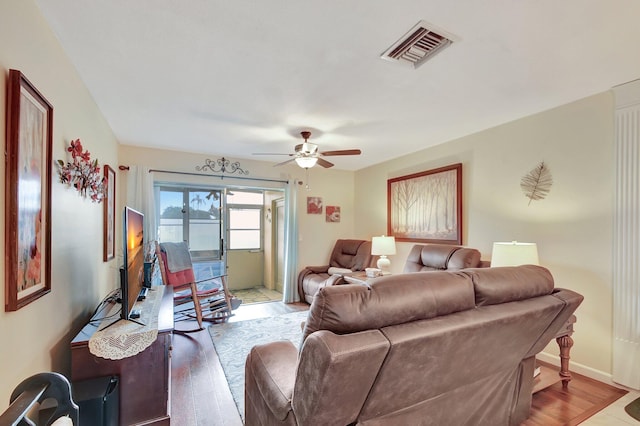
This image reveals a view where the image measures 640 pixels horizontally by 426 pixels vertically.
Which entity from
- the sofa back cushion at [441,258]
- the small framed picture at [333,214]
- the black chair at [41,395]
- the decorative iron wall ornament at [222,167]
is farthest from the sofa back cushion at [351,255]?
the black chair at [41,395]

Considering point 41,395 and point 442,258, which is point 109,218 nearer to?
point 41,395

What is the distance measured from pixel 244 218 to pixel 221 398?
4.50m

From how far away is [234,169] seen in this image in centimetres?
475

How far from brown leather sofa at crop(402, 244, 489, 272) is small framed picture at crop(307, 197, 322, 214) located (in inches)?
77.2

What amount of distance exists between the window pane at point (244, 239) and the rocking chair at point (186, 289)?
202 cm

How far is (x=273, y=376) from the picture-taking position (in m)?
1.42

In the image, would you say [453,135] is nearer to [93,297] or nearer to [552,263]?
[552,263]

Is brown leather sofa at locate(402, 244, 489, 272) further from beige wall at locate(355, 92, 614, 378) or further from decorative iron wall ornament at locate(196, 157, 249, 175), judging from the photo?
decorative iron wall ornament at locate(196, 157, 249, 175)

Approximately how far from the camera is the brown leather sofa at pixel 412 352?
3.64 ft

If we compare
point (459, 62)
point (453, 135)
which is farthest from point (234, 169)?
point (459, 62)

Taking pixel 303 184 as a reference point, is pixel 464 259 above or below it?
below

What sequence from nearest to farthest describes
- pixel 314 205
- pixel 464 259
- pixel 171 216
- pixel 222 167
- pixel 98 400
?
pixel 98 400, pixel 464 259, pixel 222 167, pixel 171 216, pixel 314 205

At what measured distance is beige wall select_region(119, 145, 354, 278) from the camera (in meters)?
4.25

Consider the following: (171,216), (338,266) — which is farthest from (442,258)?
(171,216)
